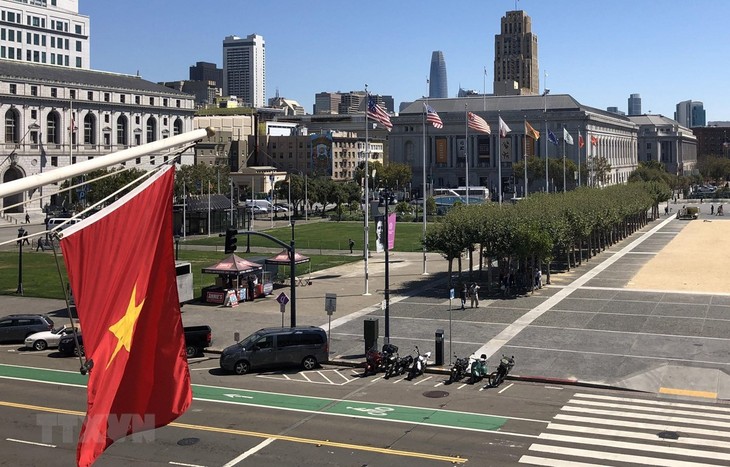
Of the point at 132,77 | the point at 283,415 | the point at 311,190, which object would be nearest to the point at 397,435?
the point at 283,415

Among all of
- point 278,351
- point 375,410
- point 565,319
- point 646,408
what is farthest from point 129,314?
point 565,319

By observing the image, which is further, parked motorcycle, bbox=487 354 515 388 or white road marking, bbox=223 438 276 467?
parked motorcycle, bbox=487 354 515 388

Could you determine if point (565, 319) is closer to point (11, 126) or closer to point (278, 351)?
point (278, 351)

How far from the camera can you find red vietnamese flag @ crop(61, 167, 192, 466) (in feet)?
31.0

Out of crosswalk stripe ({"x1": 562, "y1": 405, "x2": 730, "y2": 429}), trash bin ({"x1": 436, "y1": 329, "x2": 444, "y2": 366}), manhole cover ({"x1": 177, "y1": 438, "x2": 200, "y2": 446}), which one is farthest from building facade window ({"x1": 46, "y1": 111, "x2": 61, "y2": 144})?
crosswalk stripe ({"x1": 562, "y1": 405, "x2": 730, "y2": 429})

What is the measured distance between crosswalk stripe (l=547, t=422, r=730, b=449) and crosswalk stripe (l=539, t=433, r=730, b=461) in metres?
0.68

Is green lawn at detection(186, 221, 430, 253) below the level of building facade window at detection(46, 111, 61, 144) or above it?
below

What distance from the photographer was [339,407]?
27.0 metres

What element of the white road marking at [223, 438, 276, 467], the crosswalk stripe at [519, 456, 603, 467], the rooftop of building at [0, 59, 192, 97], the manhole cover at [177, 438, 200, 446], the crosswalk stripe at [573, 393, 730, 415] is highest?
the rooftop of building at [0, 59, 192, 97]

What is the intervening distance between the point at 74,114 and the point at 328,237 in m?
48.6

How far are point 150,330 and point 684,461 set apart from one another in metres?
15.6

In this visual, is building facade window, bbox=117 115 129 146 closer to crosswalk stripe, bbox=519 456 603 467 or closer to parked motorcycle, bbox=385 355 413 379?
parked motorcycle, bbox=385 355 413 379

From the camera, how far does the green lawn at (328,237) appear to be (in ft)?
270

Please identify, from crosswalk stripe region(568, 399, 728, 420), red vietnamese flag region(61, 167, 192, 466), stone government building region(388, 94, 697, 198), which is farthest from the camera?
stone government building region(388, 94, 697, 198)
